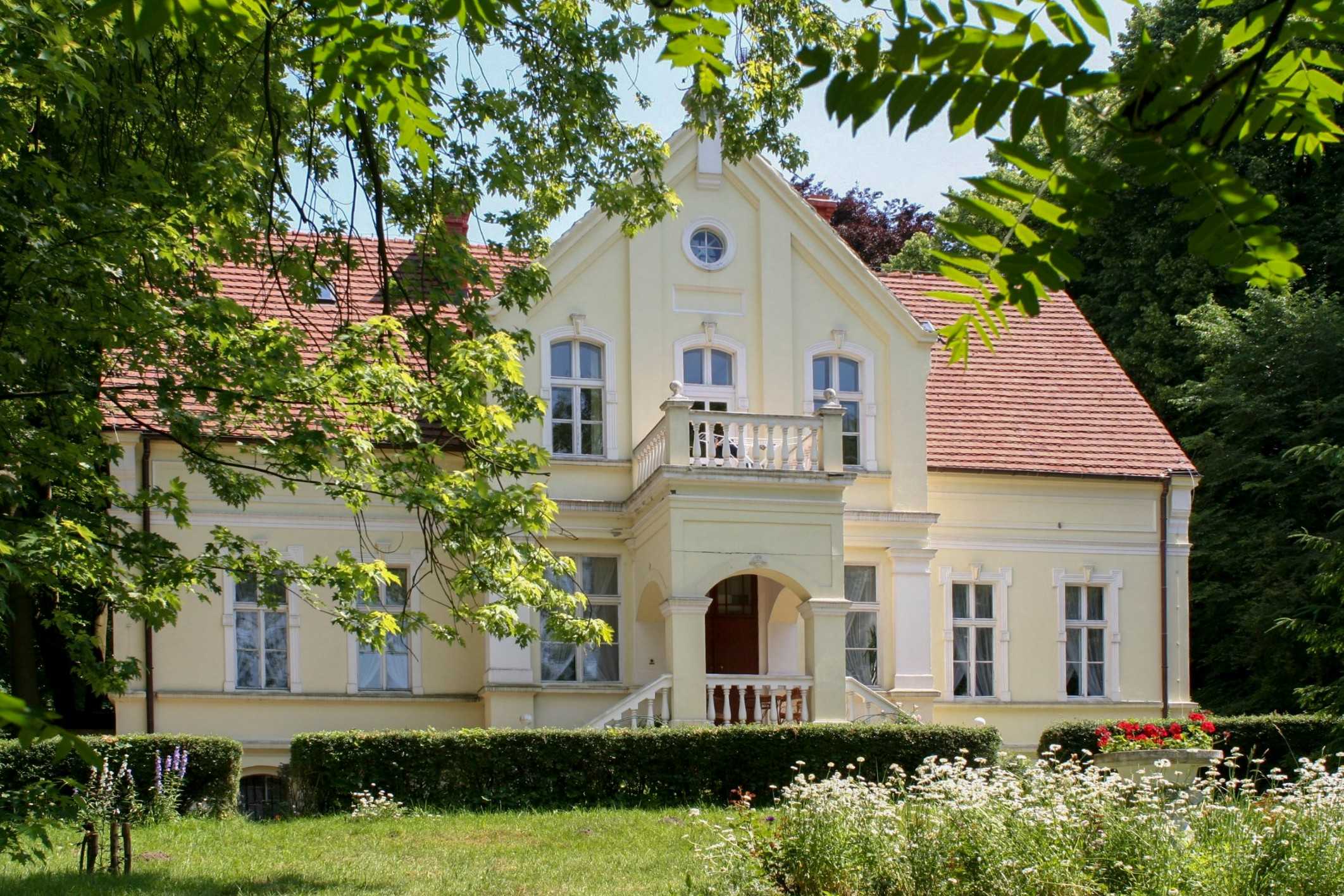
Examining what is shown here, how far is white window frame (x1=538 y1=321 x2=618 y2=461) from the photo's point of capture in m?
22.3

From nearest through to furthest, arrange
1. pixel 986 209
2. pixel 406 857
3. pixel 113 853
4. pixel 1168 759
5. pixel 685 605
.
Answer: pixel 986 209 < pixel 113 853 < pixel 406 857 < pixel 1168 759 < pixel 685 605

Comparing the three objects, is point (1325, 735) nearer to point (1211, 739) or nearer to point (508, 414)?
point (1211, 739)

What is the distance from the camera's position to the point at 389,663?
72.6 ft

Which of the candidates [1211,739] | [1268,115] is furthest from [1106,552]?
[1268,115]

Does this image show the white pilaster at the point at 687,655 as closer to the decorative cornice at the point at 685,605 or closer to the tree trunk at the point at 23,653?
the decorative cornice at the point at 685,605

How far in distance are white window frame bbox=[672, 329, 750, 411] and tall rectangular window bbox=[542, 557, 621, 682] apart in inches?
105

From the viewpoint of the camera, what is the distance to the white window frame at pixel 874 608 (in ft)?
75.1

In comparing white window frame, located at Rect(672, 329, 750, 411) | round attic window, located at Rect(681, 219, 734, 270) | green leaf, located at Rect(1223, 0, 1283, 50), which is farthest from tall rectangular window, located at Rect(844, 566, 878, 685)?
green leaf, located at Rect(1223, 0, 1283, 50)

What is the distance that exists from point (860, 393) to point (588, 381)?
13.1 ft

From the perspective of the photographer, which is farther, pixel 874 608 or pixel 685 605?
pixel 874 608

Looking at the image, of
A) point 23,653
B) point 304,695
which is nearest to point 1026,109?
point 304,695

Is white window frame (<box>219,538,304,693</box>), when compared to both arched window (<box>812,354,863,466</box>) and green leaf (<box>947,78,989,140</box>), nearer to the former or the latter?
arched window (<box>812,354,863,466</box>)

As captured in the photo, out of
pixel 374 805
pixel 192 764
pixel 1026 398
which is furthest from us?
pixel 1026 398

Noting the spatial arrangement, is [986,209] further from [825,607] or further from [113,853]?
[825,607]
